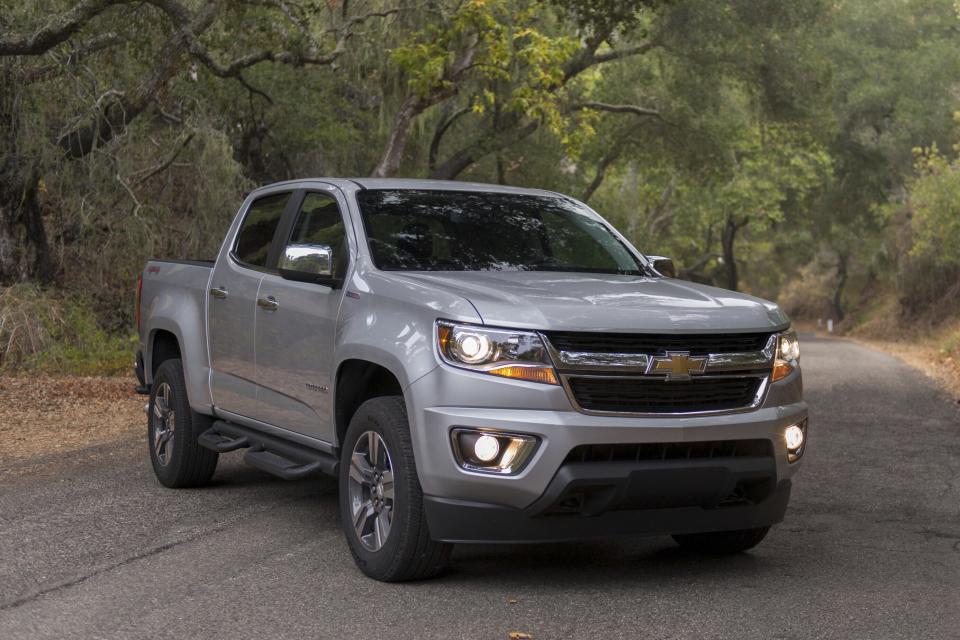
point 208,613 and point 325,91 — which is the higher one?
point 325,91

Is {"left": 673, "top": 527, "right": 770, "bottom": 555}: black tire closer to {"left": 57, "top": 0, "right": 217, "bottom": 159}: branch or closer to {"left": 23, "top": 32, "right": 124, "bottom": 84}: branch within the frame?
{"left": 57, "top": 0, "right": 217, "bottom": 159}: branch

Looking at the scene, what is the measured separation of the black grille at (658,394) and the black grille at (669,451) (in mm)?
161

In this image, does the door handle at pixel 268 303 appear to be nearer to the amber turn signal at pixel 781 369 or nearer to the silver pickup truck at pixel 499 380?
the silver pickup truck at pixel 499 380

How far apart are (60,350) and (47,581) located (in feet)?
37.6

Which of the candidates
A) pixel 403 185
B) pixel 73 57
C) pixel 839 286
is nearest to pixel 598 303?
pixel 403 185

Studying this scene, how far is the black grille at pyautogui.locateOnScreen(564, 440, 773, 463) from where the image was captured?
5719 mm

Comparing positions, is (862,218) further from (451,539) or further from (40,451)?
(451,539)

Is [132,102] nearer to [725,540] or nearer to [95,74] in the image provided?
[95,74]

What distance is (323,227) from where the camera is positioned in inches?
289

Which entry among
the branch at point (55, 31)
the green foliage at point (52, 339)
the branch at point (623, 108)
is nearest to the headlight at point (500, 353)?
the branch at point (55, 31)

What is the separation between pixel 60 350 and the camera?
17.1m

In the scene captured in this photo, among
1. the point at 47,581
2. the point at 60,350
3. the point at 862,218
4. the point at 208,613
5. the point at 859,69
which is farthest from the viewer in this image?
the point at 862,218

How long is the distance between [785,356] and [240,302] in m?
3.26

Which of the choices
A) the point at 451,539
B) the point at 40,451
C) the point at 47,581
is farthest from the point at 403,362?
the point at 40,451
